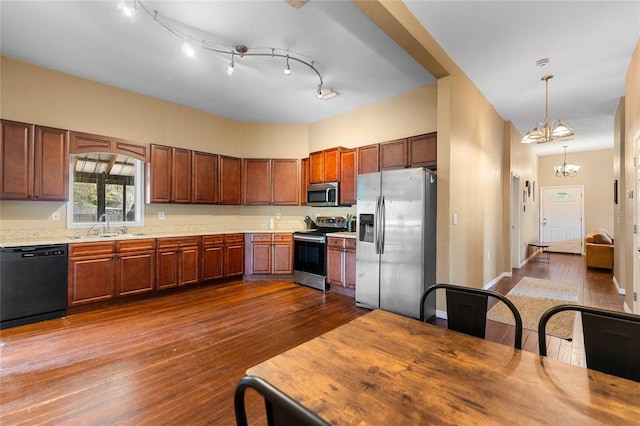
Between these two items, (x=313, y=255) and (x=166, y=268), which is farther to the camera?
(x=313, y=255)

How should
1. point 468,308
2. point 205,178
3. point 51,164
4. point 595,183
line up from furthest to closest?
point 595,183, point 205,178, point 51,164, point 468,308

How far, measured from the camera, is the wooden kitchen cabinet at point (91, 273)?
341 centimetres

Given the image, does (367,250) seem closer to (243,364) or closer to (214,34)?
(243,364)

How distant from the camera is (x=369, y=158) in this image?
4.52 metres

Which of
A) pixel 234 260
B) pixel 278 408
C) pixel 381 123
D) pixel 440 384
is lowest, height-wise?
pixel 234 260

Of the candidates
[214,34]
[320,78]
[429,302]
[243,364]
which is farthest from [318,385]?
[320,78]

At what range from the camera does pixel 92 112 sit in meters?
3.97

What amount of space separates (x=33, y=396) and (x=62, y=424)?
1.59ft

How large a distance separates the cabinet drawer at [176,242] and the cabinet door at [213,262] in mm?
209

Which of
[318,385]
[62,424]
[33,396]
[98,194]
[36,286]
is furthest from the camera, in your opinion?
[98,194]

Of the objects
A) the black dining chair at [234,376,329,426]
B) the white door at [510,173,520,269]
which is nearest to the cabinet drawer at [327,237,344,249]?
the black dining chair at [234,376,329,426]

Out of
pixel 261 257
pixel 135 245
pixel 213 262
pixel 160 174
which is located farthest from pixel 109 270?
pixel 261 257

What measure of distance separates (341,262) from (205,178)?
2713 mm

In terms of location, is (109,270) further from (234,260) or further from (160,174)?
(234,260)
